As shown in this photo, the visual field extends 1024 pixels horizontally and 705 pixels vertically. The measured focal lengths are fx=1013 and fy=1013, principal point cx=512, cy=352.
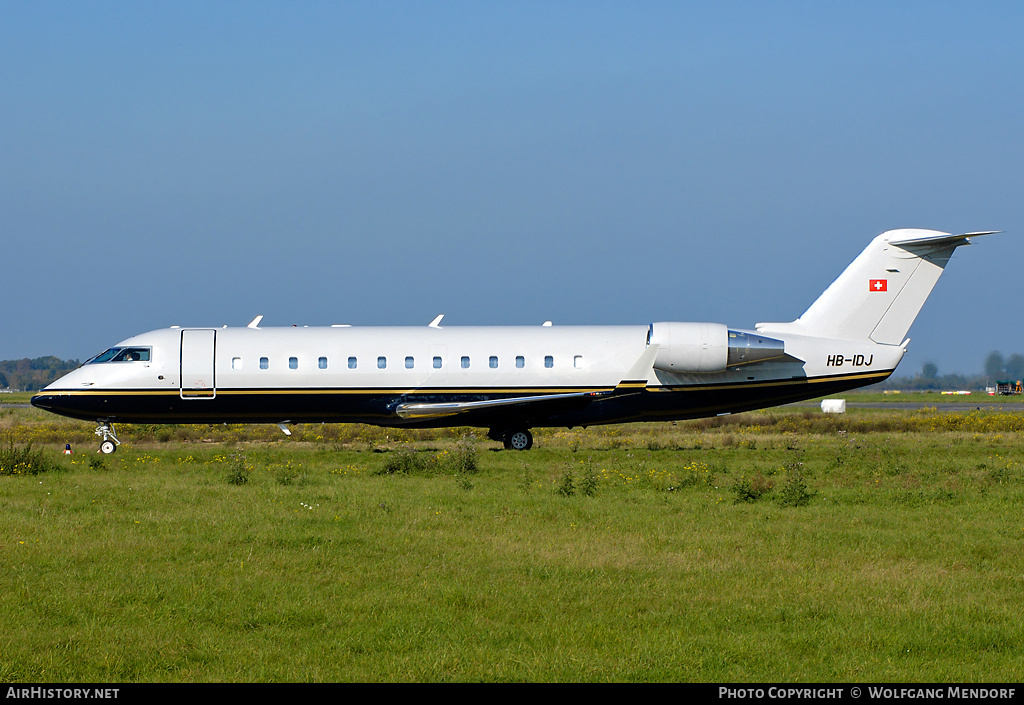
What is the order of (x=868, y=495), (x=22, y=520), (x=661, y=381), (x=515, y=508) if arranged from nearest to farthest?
(x=22, y=520)
(x=515, y=508)
(x=868, y=495)
(x=661, y=381)

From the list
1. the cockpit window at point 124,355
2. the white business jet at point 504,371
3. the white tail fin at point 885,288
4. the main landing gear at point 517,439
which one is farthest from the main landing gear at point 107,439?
the white tail fin at point 885,288

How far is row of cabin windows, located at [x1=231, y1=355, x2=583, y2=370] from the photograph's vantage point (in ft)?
85.2

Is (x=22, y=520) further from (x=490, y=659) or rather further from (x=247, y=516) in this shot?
(x=490, y=659)

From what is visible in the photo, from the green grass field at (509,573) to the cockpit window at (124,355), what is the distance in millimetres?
5977

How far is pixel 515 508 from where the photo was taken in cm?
1489

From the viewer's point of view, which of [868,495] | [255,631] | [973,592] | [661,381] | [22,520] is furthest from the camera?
[661,381]

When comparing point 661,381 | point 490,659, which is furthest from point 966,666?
point 661,381

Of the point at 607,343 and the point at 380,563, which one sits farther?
the point at 607,343

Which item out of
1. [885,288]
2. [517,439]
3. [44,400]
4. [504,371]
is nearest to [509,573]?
[504,371]

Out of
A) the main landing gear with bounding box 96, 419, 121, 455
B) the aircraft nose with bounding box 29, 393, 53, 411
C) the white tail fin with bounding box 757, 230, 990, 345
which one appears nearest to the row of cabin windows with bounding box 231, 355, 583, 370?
the main landing gear with bounding box 96, 419, 121, 455

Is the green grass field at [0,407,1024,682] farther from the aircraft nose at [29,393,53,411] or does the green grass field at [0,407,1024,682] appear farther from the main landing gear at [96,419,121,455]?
the aircraft nose at [29,393,53,411]

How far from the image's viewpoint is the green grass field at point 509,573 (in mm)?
7617

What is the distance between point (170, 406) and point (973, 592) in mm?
21209

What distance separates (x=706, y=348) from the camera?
2542cm
